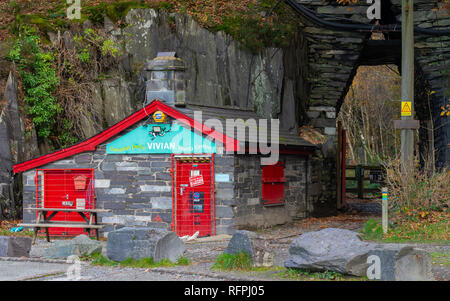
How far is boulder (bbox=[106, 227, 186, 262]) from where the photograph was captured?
35.0 ft

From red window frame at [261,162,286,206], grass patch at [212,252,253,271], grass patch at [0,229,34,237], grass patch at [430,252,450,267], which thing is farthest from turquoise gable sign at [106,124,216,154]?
grass patch at [430,252,450,267]

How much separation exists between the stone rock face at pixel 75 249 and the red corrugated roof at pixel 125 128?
14.6ft

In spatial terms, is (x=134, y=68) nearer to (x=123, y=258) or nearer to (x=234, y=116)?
(x=234, y=116)

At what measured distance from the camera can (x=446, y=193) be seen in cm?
1452

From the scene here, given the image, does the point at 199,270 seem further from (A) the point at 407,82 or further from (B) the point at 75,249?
(A) the point at 407,82

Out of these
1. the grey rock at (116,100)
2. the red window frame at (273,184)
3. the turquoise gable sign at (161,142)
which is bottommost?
the red window frame at (273,184)

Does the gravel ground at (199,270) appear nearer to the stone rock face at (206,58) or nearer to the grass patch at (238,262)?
the grass patch at (238,262)

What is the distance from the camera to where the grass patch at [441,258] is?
10400mm

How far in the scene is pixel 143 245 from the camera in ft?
35.1

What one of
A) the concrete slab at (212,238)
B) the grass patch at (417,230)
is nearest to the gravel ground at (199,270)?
the concrete slab at (212,238)

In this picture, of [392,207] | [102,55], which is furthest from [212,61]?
[392,207]

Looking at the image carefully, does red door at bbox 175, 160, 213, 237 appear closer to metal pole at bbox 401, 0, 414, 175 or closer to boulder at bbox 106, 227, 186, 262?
metal pole at bbox 401, 0, 414, 175

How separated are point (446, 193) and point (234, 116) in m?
5.97
